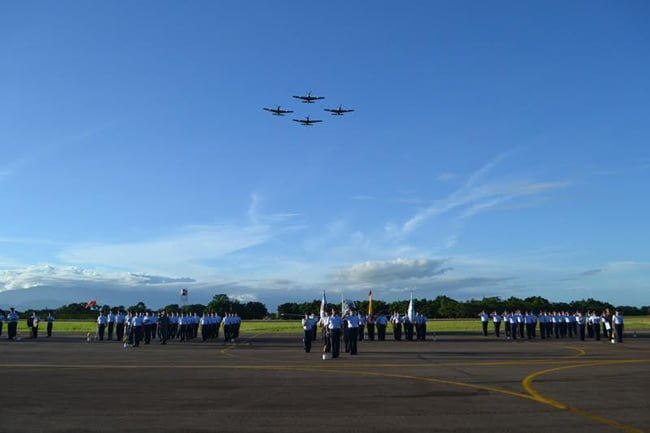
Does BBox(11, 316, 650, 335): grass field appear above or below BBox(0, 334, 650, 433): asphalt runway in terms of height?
below

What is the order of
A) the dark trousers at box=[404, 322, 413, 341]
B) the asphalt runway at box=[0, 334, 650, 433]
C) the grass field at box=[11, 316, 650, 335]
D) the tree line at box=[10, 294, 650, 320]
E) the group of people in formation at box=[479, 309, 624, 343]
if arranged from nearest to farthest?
the asphalt runway at box=[0, 334, 650, 433] < the group of people in formation at box=[479, 309, 624, 343] < the dark trousers at box=[404, 322, 413, 341] < the grass field at box=[11, 316, 650, 335] < the tree line at box=[10, 294, 650, 320]

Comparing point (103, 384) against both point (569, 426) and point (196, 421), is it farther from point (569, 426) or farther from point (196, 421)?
point (569, 426)

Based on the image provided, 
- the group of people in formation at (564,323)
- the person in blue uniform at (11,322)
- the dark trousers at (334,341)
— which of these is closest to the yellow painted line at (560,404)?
the dark trousers at (334,341)

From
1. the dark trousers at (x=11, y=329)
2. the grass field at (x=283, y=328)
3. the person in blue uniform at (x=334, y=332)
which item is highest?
the person in blue uniform at (x=334, y=332)

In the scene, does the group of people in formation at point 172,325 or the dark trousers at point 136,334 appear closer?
the dark trousers at point 136,334

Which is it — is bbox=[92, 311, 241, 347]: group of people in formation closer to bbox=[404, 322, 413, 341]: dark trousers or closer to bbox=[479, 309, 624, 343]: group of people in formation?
bbox=[404, 322, 413, 341]: dark trousers

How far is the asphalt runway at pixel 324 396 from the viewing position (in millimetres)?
9609

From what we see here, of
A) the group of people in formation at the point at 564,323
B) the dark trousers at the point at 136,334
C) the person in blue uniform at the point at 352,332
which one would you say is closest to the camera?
the person in blue uniform at the point at 352,332

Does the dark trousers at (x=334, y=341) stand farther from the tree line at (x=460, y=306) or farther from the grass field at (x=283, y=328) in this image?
the tree line at (x=460, y=306)

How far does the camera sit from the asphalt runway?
31.5ft

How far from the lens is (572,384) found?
14508 millimetres

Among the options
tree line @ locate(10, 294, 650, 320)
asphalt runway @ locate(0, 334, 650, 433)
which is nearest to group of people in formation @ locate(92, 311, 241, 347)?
asphalt runway @ locate(0, 334, 650, 433)

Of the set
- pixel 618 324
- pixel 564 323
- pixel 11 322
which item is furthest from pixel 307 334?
pixel 564 323

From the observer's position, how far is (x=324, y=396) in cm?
1252
